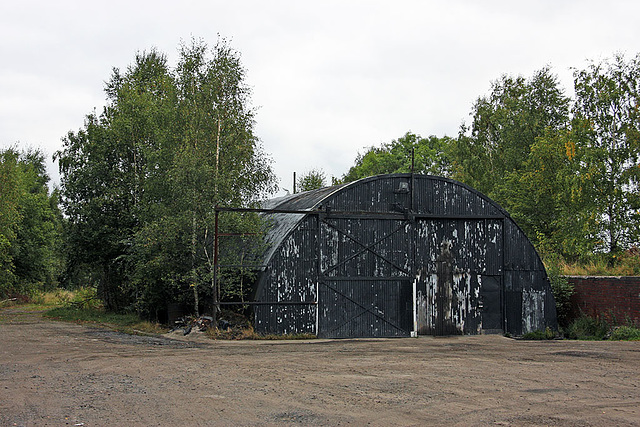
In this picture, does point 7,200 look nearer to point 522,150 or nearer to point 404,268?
point 404,268

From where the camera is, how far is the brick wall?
1930 cm

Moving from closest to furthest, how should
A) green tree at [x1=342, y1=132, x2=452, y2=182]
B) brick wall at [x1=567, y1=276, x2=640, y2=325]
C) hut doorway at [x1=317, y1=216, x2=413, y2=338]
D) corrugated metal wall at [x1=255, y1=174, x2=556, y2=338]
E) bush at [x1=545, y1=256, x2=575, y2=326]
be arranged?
corrugated metal wall at [x1=255, y1=174, x2=556, y2=338] < hut doorway at [x1=317, y1=216, x2=413, y2=338] < brick wall at [x1=567, y1=276, x2=640, y2=325] < bush at [x1=545, y1=256, x2=575, y2=326] < green tree at [x1=342, y1=132, x2=452, y2=182]

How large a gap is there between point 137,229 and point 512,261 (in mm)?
15093

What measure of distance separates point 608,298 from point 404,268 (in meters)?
6.73

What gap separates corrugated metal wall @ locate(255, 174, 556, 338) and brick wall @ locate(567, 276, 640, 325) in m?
1.33

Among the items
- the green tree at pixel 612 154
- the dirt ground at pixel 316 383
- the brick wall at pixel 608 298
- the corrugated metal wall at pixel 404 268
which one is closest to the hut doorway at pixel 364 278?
the corrugated metal wall at pixel 404 268

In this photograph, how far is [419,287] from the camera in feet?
65.4

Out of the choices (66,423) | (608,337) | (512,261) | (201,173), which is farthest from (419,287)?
(66,423)

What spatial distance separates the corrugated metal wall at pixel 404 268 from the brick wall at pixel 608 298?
1331 millimetres

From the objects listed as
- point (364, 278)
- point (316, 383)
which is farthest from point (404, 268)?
point (316, 383)

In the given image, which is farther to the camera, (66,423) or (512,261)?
(512,261)

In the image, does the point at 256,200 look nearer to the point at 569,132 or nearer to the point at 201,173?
the point at 201,173

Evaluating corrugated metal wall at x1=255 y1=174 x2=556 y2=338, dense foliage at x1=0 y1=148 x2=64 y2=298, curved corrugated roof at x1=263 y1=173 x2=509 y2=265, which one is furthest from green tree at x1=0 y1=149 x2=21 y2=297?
corrugated metal wall at x1=255 y1=174 x2=556 y2=338

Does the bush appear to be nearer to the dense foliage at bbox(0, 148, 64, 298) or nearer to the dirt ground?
the dirt ground
